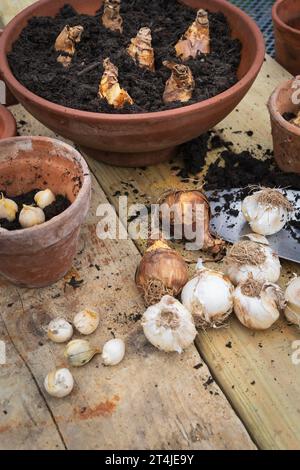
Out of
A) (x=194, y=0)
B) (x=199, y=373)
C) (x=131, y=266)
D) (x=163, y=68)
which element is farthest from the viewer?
(x=194, y=0)

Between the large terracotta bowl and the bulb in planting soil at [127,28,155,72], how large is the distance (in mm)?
234

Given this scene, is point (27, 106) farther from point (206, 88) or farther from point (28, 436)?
point (28, 436)

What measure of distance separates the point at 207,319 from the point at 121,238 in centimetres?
35

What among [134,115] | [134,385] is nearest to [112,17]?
[134,115]

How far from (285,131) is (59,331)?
740 millimetres

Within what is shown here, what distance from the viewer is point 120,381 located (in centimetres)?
107

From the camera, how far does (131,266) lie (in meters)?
1.28

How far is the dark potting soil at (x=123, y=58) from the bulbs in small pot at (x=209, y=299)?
448mm

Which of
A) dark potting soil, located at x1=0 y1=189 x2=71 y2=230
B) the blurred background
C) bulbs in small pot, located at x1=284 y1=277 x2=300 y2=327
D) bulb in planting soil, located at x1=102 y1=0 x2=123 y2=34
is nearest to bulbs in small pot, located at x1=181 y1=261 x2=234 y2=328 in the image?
bulbs in small pot, located at x1=284 y1=277 x2=300 y2=327

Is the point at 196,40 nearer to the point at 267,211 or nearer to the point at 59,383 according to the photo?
the point at 267,211

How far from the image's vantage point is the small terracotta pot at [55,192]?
1062 mm
